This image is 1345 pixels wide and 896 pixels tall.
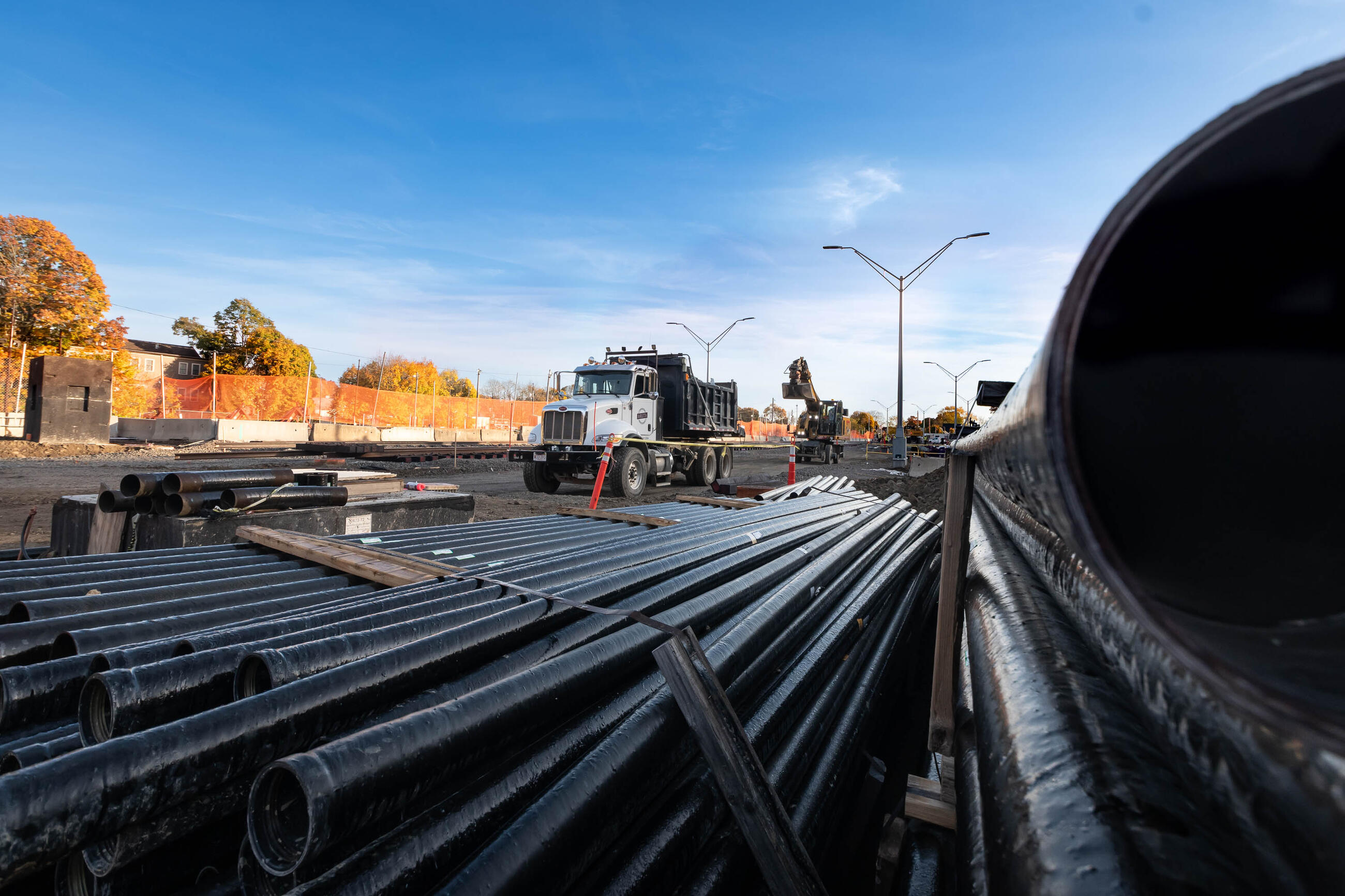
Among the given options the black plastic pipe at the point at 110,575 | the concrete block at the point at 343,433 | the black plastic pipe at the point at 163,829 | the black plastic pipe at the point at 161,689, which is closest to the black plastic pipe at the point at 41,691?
the black plastic pipe at the point at 161,689

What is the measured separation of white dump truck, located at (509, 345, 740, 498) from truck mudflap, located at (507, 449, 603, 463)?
0.02m

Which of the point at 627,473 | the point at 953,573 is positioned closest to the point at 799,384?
the point at 627,473

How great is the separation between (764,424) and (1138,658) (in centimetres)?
6366

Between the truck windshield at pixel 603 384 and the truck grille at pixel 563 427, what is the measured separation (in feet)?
3.66

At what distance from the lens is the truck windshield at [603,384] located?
13992mm

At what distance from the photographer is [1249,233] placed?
96 centimetres

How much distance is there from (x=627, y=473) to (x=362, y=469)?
7.79 meters

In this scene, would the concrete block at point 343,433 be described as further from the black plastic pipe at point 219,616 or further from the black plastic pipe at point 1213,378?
the black plastic pipe at point 1213,378

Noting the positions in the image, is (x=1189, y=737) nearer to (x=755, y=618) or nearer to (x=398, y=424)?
(x=755, y=618)

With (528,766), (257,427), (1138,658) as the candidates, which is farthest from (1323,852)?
(257,427)

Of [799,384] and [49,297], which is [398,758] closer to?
[799,384]

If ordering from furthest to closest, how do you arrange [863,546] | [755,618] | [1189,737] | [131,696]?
1. [863,546]
2. [755,618]
3. [131,696]
4. [1189,737]

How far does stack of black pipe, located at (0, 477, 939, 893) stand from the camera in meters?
1.12

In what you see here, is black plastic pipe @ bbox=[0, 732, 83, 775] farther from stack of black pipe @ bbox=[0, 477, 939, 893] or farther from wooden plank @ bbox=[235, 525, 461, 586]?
wooden plank @ bbox=[235, 525, 461, 586]
